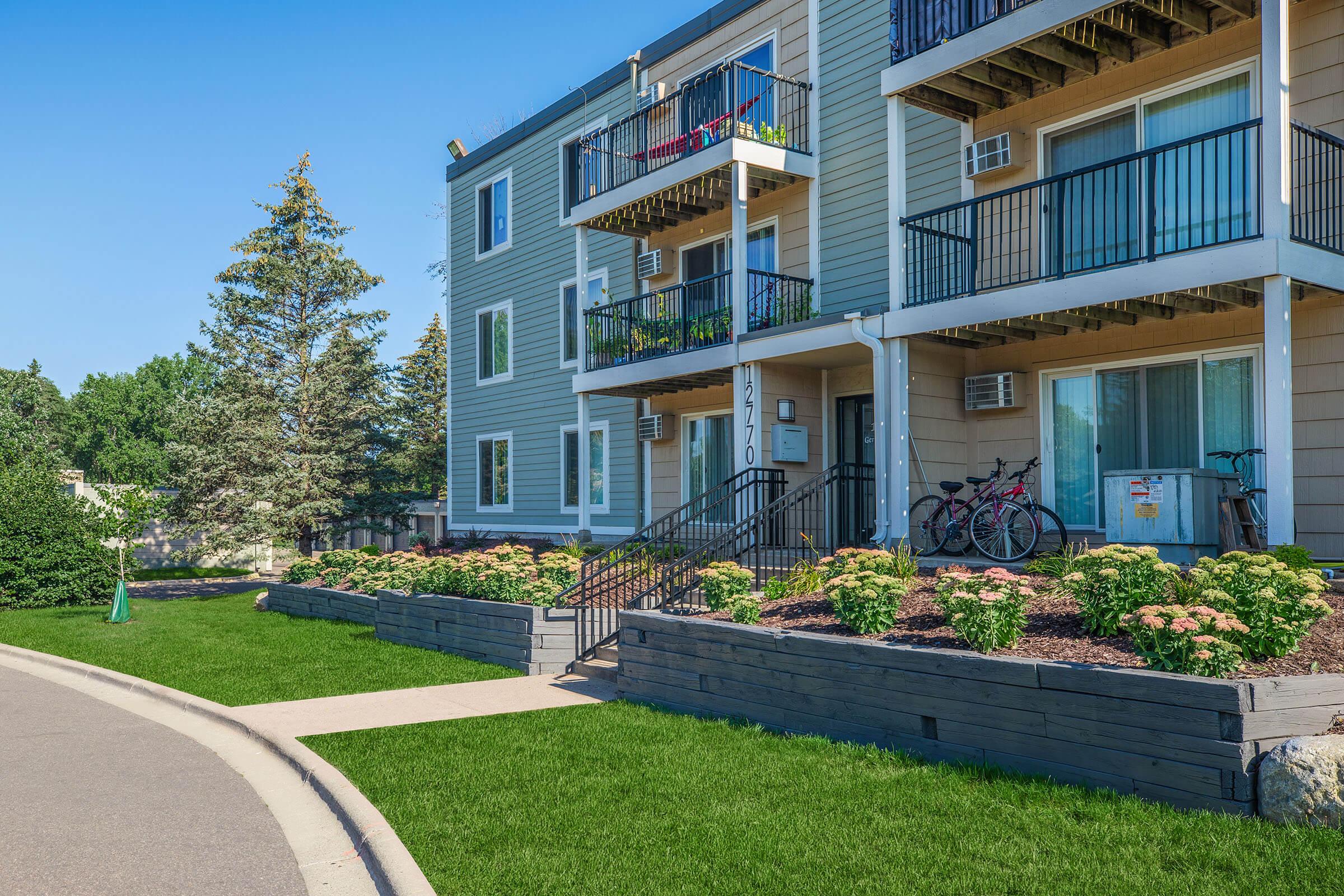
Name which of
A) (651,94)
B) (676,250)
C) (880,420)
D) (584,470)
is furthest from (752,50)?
(880,420)

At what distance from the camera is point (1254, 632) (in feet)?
18.2

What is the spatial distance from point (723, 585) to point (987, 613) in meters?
2.93

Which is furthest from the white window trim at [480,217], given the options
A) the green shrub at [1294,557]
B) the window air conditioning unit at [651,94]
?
the green shrub at [1294,557]

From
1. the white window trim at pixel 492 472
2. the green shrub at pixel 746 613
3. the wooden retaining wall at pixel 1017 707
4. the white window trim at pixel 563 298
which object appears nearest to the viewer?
the wooden retaining wall at pixel 1017 707

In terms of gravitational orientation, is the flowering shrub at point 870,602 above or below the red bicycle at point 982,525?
below

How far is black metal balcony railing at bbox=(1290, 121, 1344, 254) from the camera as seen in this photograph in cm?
916

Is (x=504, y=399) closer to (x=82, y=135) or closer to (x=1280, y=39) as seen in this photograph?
(x=82, y=135)

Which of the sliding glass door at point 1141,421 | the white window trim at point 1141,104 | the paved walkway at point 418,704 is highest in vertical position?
the white window trim at point 1141,104

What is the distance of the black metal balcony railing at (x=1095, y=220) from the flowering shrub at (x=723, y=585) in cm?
412

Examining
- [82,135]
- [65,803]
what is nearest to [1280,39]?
[65,803]

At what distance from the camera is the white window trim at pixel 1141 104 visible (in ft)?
31.9

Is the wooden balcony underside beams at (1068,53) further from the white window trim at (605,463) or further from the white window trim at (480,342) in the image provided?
the white window trim at (480,342)

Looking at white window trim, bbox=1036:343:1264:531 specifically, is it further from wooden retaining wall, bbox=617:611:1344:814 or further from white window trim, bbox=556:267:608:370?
white window trim, bbox=556:267:608:370

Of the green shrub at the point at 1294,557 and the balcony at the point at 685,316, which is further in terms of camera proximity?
the balcony at the point at 685,316
